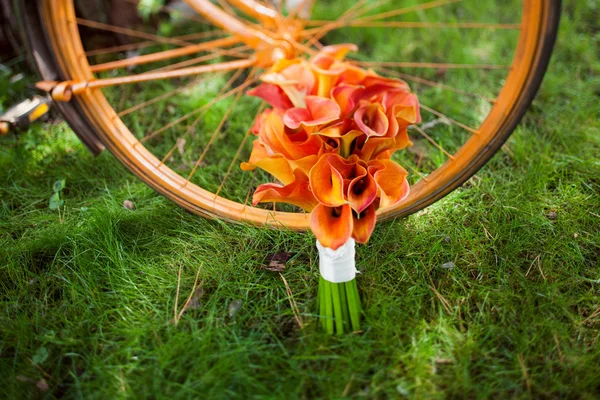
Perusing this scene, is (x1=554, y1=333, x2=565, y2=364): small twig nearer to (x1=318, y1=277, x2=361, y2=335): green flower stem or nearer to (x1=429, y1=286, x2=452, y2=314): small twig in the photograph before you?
(x1=429, y1=286, x2=452, y2=314): small twig

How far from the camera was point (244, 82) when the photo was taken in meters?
1.92

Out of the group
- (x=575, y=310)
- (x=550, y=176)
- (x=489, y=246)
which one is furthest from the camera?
(x=550, y=176)

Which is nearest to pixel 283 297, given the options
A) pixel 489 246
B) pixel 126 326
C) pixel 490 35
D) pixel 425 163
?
pixel 126 326

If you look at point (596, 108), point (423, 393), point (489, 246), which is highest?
point (596, 108)

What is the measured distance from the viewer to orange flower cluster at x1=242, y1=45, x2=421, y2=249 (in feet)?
3.50

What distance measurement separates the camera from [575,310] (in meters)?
1.17

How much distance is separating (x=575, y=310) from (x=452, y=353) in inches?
12.5

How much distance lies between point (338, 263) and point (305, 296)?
20cm

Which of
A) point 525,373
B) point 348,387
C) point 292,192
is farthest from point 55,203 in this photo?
point 525,373

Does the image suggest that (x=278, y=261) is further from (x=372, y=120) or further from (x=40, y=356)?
(x=40, y=356)

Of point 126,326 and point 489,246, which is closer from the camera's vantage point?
point 126,326

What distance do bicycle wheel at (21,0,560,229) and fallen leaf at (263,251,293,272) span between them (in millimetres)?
79

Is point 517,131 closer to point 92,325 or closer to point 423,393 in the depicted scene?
point 423,393

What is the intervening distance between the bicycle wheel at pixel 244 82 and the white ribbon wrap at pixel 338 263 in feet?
0.87
